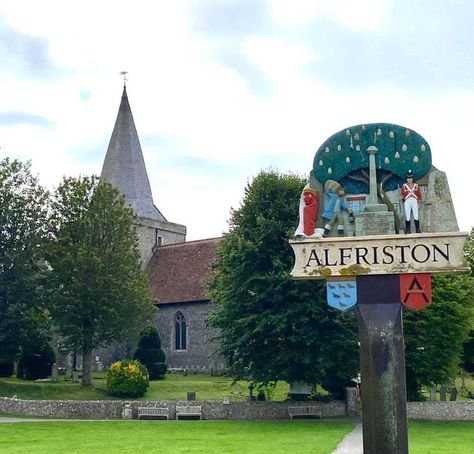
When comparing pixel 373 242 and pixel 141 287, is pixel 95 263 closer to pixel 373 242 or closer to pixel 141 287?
pixel 141 287

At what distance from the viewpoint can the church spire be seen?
192 feet

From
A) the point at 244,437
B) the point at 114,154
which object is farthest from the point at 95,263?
Answer: the point at 114,154

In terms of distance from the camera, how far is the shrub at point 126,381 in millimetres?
35125

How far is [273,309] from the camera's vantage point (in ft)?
92.5

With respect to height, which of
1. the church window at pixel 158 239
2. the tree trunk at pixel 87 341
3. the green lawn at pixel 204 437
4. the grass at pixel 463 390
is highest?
the church window at pixel 158 239

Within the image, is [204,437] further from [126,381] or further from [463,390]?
[463,390]

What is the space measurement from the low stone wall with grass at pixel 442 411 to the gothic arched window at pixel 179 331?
81.6 feet

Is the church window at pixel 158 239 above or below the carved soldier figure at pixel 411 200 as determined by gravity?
above

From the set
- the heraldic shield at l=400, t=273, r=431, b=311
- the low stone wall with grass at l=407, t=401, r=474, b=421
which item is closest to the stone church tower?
the low stone wall with grass at l=407, t=401, r=474, b=421

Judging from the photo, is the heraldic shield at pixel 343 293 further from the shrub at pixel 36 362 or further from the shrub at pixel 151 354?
the shrub at pixel 151 354

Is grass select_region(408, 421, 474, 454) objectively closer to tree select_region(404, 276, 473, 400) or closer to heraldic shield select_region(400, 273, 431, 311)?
tree select_region(404, 276, 473, 400)

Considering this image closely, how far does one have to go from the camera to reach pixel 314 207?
11648 mm

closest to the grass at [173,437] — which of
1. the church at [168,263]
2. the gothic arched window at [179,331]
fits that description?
the church at [168,263]

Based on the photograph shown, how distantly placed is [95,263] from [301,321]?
1460 centimetres
